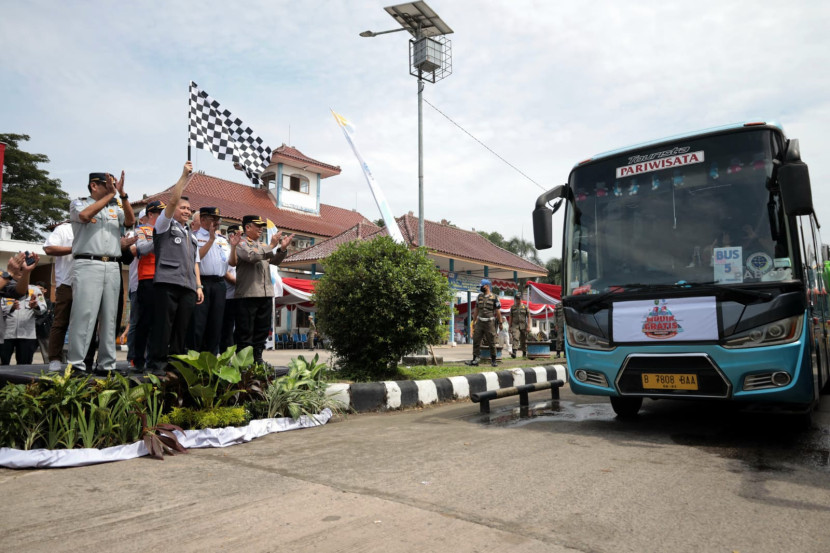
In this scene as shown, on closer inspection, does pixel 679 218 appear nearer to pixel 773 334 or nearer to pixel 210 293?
pixel 773 334

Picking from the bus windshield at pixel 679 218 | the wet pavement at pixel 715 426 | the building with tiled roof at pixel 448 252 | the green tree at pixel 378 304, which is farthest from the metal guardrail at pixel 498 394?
the building with tiled roof at pixel 448 252

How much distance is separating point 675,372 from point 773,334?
793mm

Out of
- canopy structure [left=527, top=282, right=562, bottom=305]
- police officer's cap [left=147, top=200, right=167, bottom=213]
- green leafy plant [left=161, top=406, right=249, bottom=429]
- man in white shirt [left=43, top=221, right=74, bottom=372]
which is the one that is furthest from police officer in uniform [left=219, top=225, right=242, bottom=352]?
canopy structure [left=527, top=282, right=562, bottom=305]

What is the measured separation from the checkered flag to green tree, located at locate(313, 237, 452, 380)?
1798 millimetres

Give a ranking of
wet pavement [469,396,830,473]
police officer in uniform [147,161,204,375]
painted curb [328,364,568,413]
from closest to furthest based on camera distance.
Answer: wet pavement [469,396,830,473] → police officer in uniform [147,161,204,375] → painted curb [328,364,568,413]

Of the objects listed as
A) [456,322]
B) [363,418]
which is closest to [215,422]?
[363,418]

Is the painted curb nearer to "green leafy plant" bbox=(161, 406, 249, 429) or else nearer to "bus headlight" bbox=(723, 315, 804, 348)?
"green leafy plant" bbox=(161, 406, 249, 429)

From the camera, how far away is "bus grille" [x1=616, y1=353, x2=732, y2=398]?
4.63m

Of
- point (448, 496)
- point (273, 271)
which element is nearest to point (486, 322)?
point (273, 271)

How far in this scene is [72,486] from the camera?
11.3ft

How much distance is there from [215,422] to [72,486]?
1348mm

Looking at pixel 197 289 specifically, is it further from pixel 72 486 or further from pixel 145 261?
pixel 72 486

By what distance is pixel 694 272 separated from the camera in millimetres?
4934

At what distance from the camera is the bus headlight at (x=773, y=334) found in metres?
4.45
